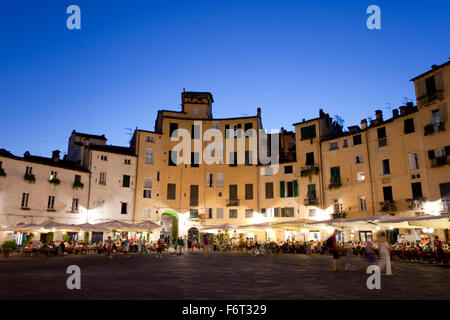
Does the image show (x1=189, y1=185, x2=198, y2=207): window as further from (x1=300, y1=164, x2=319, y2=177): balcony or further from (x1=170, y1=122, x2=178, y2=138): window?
(x1=300, y1=164, x2=319, y2=177): balcony

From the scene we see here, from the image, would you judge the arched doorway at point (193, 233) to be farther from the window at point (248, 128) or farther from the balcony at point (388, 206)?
the balcony at point (388, 206)

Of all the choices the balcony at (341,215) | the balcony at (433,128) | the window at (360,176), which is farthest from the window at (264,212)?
the balcony at (433,128)

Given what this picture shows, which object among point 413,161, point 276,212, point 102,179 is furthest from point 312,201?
point 102,179

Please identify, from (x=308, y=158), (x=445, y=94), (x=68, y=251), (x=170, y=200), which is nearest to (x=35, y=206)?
(x=68, y=251)

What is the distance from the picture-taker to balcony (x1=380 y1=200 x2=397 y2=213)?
3169 cm

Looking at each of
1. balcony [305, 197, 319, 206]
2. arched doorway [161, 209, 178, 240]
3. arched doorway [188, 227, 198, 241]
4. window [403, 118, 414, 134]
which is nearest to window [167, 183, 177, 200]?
arched doorway [161, 209, 178, 240]

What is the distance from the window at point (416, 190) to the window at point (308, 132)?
1288 cm

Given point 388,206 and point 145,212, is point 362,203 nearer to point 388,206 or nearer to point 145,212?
point 388,206

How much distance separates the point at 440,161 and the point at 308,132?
15.6 m

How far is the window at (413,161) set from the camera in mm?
30953

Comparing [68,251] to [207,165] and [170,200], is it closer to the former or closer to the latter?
[170,200]

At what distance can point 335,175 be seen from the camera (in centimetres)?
3788

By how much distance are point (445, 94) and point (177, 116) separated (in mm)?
32106

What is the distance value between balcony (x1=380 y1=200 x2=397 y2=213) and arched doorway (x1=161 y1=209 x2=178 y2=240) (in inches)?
992
